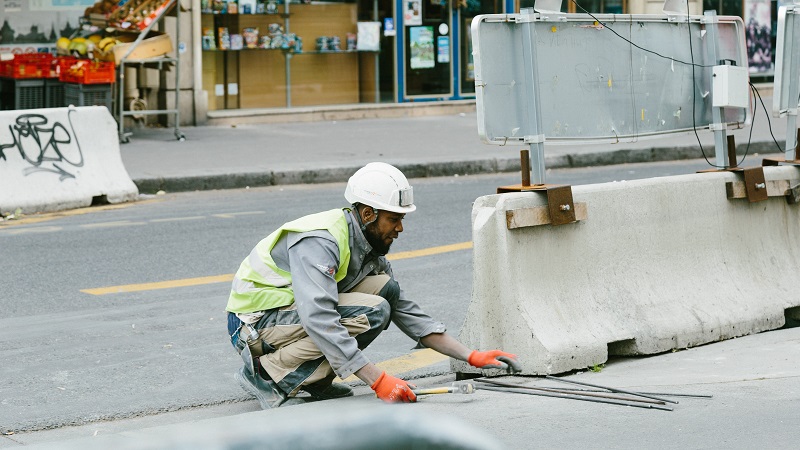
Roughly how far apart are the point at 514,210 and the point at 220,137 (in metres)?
10.7

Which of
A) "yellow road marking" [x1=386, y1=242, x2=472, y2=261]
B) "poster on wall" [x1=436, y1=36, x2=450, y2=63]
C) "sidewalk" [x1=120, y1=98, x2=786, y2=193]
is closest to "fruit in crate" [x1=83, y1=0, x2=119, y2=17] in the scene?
"sidewalk" [x1=120, y1=98, x2=786, y2=193]

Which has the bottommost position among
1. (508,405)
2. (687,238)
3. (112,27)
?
(508,405)

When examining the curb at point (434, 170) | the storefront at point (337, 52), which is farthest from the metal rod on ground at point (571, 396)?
the storefront at point (337, 52)

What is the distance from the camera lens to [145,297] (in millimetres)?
6984

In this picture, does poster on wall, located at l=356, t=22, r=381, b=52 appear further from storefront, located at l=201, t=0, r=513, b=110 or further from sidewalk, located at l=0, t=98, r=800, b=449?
sidewalk, located at l=0, t=98, r=800, b=449

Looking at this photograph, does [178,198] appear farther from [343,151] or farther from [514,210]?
[514,210]

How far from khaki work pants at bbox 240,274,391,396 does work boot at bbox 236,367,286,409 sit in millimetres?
43

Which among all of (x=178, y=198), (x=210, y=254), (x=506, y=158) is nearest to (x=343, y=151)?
(x=506, y=158)

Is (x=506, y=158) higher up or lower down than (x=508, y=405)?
higher up

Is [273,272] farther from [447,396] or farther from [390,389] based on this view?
[447,396]

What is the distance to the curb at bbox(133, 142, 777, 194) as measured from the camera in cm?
1183


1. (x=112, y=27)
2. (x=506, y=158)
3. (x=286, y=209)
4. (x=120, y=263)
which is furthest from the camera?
(x=112, y=27)

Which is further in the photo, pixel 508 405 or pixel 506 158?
pixel 506 158

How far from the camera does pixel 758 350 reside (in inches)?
224
